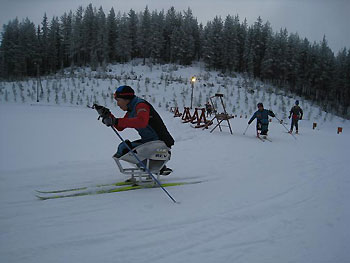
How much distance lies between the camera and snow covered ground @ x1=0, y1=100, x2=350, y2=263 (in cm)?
215

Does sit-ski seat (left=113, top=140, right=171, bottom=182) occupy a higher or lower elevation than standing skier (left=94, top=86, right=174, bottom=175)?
lower

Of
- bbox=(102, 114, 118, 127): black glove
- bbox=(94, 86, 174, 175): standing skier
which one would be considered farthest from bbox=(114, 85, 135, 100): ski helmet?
bbox=(102, 114, 118, 127): black glove

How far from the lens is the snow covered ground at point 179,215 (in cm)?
215

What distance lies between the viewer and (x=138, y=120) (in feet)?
Answer: 10.4

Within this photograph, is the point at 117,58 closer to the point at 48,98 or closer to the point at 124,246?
the point at 48,98

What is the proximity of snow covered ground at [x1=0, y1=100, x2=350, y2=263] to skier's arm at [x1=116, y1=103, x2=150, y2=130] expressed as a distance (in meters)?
1.08

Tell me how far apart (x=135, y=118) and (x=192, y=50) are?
160ft

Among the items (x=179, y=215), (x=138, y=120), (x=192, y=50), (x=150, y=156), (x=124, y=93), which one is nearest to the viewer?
(x=179, y=215)

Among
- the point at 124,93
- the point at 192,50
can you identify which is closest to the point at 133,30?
the point at 192,50

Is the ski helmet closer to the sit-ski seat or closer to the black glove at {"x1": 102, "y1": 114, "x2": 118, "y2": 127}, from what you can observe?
the black glove at {"x1": 102, "y1": 114, "x2": 118, "y2": 127}

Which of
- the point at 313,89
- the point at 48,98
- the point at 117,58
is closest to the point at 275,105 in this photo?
the point at 48,98

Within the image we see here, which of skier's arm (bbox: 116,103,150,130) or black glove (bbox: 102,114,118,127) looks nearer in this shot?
black glove (bbox: 102,114,118,127)

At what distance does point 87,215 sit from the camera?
2727mm

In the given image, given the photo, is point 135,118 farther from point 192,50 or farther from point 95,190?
point 192,50
